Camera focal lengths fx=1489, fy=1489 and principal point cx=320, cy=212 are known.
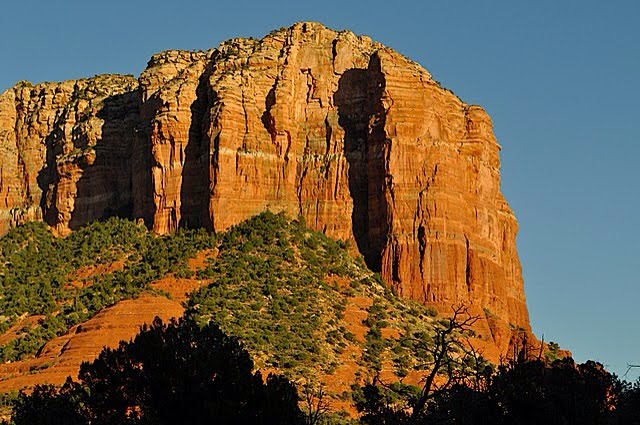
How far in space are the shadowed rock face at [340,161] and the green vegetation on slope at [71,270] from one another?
268 centimetres

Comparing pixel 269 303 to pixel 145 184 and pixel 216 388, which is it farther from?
pixel 216 388

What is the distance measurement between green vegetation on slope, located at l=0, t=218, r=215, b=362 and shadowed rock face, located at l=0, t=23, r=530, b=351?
106 inches

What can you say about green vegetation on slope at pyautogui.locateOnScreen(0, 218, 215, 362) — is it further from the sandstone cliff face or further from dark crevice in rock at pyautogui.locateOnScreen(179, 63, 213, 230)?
the sandstone cliff face

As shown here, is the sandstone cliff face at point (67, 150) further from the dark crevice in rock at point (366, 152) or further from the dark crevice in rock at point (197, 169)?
the dark crevice in rock at point (366, 152)

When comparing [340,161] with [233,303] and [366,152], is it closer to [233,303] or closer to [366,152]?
[366,152]

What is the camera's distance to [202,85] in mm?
120875

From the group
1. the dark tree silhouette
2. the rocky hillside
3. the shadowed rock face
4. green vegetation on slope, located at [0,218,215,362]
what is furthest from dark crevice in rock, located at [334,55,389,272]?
the dark tree silhouette

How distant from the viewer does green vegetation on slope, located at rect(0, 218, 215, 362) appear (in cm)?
10712

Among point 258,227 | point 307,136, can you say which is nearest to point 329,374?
point 258,227

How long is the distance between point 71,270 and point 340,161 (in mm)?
23249

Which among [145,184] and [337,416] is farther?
[145,184]

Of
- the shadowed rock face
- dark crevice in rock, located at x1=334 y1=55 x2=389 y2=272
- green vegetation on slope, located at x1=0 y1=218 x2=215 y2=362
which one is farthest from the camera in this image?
dark crevice in rock, located at x1=334 y1=55 x2=389 y2=272

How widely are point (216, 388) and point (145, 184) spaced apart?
62.8 m

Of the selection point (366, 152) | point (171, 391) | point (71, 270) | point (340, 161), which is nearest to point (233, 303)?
point (340, 161)
